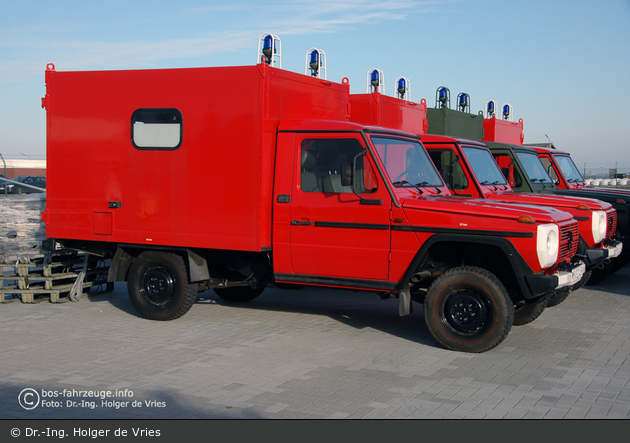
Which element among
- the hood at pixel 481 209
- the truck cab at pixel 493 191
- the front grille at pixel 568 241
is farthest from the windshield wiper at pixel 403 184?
the truck cab at pixel 493 191

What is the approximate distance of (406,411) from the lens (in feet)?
16.0

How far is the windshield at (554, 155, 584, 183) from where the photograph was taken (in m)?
12.5

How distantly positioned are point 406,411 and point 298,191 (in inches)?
119

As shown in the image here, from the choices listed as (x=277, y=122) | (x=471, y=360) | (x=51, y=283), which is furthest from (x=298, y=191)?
(x=51, y=283)

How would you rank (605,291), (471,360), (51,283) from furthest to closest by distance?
(605,291), (51,283), (471,360)

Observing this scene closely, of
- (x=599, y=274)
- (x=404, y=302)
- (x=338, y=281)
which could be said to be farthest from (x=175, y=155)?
(x=599, y=274)

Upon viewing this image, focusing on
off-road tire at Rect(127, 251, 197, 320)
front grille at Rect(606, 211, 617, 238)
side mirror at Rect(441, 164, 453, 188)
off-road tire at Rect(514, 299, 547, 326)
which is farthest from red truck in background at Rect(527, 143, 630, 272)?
off-road tire at Rect(127, 251, 197, 320)

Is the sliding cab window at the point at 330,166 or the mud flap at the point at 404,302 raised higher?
the sliding cab window at the point at 330,166

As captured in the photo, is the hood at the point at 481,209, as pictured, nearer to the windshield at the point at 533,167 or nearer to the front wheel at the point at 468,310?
the front wheel at the point at 468,310

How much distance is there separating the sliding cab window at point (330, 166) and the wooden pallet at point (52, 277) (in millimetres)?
4232

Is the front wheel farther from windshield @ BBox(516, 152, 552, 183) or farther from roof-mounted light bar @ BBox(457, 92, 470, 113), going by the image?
roof-mounted light bar @ BBox(457, 92, 470, 113)

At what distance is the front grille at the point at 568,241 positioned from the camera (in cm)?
679

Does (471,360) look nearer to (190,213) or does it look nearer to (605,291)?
(190,213)

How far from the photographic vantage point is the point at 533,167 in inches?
455
